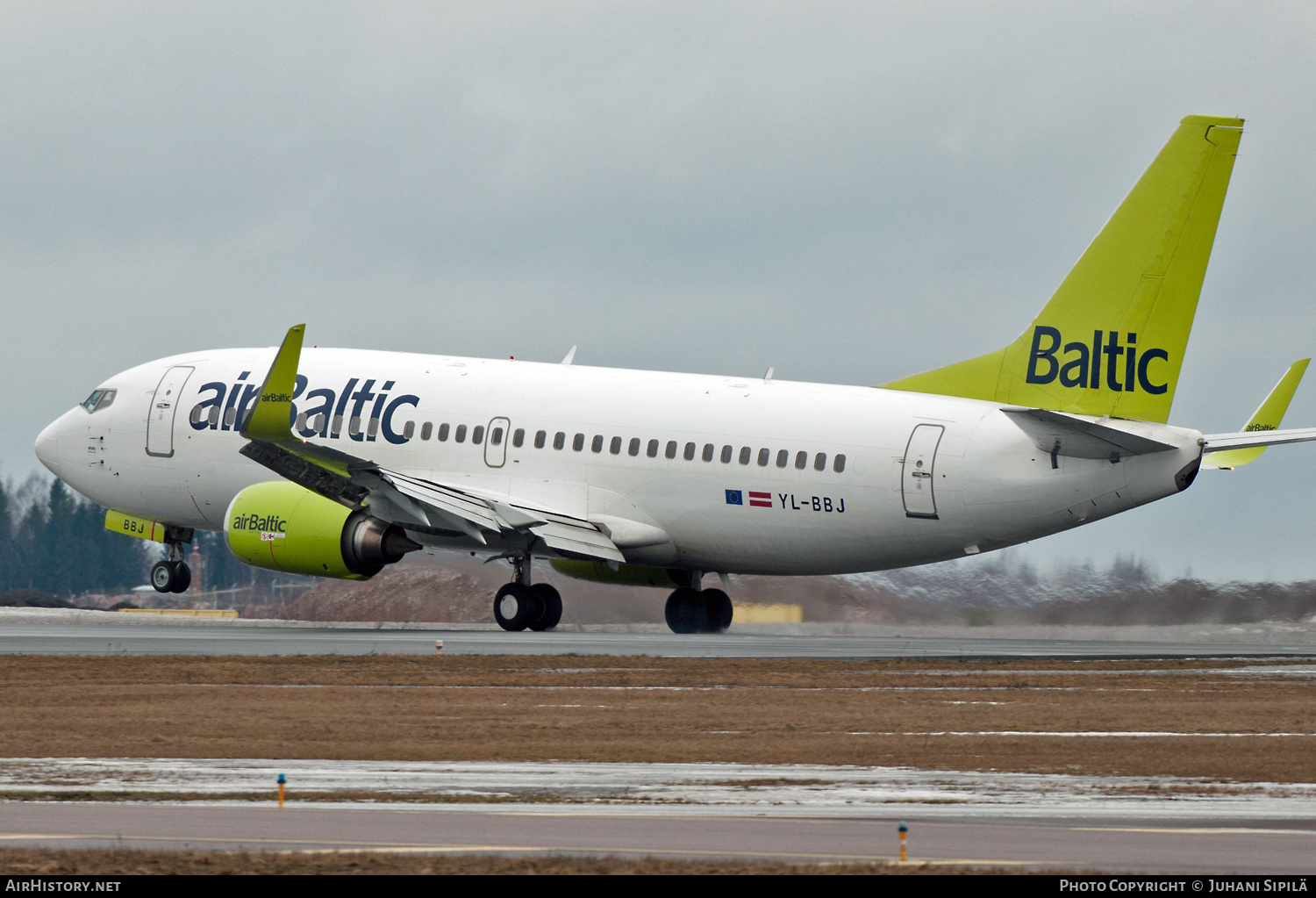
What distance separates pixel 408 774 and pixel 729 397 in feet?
80.5

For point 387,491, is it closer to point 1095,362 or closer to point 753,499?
point 753,499

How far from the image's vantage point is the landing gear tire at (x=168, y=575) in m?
48.0

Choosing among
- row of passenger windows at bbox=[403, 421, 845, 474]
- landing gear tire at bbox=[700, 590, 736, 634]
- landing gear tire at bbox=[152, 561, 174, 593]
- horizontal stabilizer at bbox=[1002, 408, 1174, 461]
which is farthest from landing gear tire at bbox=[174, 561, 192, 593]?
horizontal stabilizer at bbox=[1002, 408, 1174, 461]

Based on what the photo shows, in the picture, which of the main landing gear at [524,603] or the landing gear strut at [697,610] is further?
the landing gear strut at [697,610]

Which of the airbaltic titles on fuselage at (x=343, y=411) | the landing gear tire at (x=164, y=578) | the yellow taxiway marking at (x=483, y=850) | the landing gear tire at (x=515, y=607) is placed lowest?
the yellow taxiway marking at (x=483, y=850)

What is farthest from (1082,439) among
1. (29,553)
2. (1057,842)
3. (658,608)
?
(29,553)

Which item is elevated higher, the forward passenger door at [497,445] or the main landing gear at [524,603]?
the forward passenger door at [497,445]

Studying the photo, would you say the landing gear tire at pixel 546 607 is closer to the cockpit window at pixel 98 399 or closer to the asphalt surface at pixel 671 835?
the cockpit window at pixel 98 399

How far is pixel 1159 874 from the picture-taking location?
1223cm

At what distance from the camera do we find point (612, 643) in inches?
1471

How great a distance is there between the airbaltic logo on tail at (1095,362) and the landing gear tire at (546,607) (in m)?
11.4

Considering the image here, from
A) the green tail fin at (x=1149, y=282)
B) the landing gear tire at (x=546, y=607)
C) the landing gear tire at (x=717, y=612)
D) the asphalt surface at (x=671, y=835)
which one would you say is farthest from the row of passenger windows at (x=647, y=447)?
the asphalt surface at (x=671, y=835)

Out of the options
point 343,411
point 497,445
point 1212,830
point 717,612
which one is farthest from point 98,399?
point 1212,830
